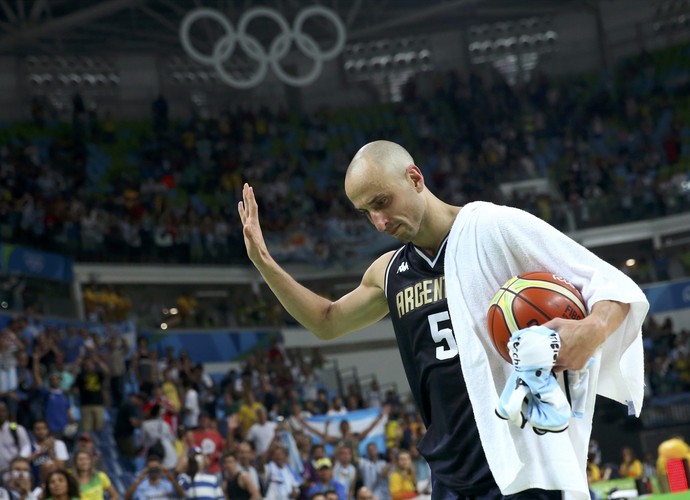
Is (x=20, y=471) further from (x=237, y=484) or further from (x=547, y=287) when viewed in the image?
(x=547, y=287)

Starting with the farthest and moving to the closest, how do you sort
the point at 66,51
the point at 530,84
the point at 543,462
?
the point at 530,84 → the point at 66,51 → the point at 543,462

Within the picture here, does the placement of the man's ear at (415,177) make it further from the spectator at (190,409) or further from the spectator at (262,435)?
the spectator at (190,409)

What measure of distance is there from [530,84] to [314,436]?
2044cm

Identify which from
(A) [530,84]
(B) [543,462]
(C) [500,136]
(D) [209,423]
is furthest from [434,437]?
(A) [530,84]

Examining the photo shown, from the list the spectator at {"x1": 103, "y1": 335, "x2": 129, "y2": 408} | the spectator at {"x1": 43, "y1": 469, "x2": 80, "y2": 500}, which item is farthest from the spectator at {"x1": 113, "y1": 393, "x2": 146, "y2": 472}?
the spectator at {"x1": 43, "y1": 469, "x2": 80, "y2": 500}

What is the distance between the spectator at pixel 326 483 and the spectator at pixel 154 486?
219 centimetres

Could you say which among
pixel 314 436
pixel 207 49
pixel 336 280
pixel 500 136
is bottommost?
pixel 314 436

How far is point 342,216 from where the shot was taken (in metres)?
29.2

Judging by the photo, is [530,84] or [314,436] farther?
[530,84]

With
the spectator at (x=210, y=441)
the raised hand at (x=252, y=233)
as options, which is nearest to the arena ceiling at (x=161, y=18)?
the spectator at (x=210, y=441)

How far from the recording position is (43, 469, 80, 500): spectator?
9188 mm

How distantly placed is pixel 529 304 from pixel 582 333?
17cm

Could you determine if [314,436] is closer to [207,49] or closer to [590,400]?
[590,400]

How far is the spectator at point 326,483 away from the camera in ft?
45.0
